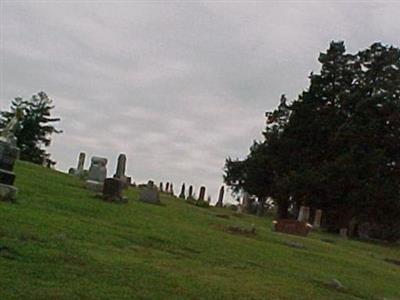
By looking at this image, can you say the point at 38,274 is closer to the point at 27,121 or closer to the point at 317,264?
the point at 317,264

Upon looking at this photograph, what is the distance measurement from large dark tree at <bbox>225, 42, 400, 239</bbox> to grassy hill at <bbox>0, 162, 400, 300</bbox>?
71.4 feet

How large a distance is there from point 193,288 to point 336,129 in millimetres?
36447

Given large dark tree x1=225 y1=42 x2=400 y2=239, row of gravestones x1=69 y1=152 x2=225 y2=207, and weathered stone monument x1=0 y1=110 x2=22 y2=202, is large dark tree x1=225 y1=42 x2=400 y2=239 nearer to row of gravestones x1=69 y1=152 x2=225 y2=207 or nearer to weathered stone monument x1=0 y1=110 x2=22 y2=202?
row of gravestones x1=69 y1=152 x2=225 y2=207

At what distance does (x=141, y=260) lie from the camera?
12.2 m

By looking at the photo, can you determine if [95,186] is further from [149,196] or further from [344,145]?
[344,145]

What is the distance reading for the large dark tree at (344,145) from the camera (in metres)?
43.4

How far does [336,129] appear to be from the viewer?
4609 cm

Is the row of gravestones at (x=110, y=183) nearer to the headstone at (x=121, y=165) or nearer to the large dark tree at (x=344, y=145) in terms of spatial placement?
the headstone at (x=121, y=165)

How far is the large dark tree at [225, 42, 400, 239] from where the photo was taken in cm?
4341

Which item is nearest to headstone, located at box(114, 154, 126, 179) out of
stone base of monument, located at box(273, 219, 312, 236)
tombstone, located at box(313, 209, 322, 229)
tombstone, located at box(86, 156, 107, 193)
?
tombstone, located at box(86, 156, 107, 193)

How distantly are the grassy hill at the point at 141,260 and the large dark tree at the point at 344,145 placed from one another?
2176 centimetres

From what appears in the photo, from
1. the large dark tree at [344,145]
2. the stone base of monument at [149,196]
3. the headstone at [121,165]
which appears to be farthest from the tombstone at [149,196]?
the large dark tree at [344,145]

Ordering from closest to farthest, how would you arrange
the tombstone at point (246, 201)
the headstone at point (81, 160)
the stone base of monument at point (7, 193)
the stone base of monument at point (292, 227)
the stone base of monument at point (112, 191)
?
the stone base of monument at point (7, 193)
the stone base of monument at point (112, 191)
the stone base of monument at point (292, 227)
the headstone at point (81, 160)
the tombstone at point (246, 201)

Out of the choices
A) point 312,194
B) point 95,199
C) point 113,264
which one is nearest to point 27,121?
point 312,194
